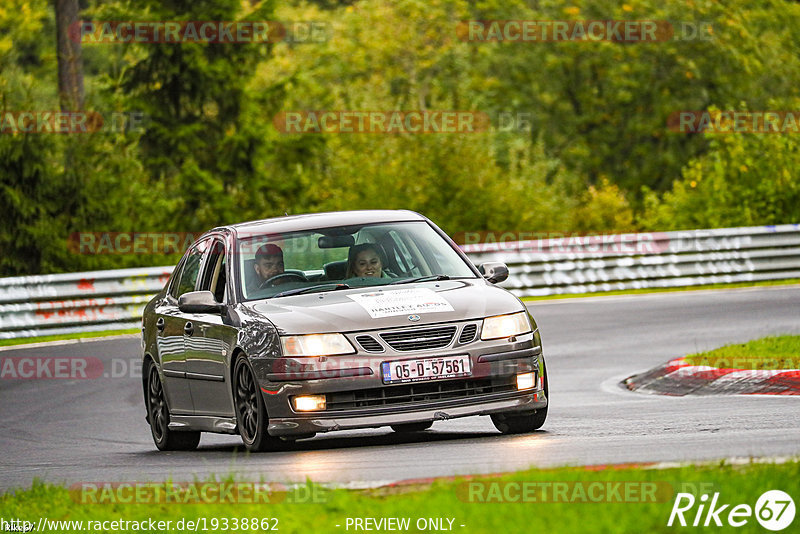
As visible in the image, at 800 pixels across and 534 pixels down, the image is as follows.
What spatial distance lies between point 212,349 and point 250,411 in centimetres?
→ 81

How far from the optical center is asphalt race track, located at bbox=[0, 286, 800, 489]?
891cm

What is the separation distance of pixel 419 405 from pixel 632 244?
61.7 feet

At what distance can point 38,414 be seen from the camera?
15.2 meters

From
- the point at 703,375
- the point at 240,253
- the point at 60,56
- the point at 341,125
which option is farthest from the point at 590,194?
the point at 240,253

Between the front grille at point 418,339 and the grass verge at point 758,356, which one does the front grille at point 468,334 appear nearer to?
the front grille at point 418,339

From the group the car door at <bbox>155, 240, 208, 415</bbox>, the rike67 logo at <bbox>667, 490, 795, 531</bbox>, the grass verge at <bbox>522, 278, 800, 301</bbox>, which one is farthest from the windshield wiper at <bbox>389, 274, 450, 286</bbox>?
the grass verge at <bbox>522, 278, 800, 301</bbox>

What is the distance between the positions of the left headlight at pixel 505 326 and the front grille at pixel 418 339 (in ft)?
1.00

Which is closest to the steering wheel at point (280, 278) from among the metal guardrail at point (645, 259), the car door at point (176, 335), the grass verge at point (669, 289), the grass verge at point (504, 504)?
the car door at point (176, 335)

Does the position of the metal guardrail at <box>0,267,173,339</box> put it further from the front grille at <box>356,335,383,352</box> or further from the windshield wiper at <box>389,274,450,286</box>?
the front grille at <box>356,335,383,352</box>

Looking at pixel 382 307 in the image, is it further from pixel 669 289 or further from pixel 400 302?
pixel 669 289

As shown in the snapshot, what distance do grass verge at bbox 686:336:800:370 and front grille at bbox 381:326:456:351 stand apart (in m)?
4.74

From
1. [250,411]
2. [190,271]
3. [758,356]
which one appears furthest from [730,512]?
[758,356]

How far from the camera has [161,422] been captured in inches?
488

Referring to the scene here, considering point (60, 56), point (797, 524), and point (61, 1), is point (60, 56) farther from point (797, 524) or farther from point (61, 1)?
point (797, 524)
